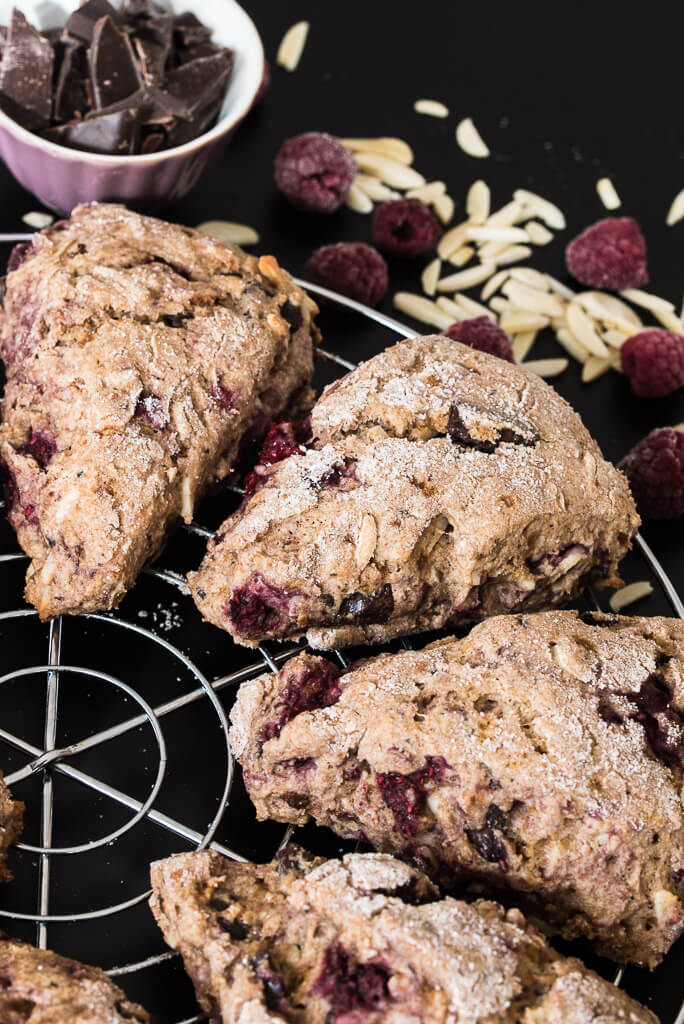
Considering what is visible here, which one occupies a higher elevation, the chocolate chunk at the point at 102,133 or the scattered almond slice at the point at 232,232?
the chocolate chunk at the point at 102,133

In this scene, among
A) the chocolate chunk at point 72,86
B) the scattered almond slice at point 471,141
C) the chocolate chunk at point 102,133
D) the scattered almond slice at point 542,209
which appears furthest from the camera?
the scattered almond slice at point 471,141

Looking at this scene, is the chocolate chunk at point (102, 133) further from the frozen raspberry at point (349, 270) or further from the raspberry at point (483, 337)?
the raspberry at point (483, 337)

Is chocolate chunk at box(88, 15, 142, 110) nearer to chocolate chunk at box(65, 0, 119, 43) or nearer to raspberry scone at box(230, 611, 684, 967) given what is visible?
chocolate chunk at box(65, 0, 119, 43)

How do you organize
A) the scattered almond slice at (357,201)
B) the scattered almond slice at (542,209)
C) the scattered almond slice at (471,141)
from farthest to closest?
1. the scattered almond slice at (471,141)
2. the scattered almond slice at (542,209)
3. the scattered almond slice at (357,201)

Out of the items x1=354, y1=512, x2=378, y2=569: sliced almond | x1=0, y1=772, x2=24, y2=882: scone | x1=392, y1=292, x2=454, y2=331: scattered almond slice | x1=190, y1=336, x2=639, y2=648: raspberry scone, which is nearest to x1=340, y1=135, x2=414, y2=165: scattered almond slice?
x1=392, y1=292, x2=454, y2=331: scattered almond slice

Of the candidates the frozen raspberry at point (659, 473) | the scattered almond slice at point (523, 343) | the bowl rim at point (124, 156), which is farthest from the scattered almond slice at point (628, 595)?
the bowl rim at point (124, 156)

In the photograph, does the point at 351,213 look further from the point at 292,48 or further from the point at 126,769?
the point at 126,769

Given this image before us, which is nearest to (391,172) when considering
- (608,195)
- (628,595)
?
(608,195)
